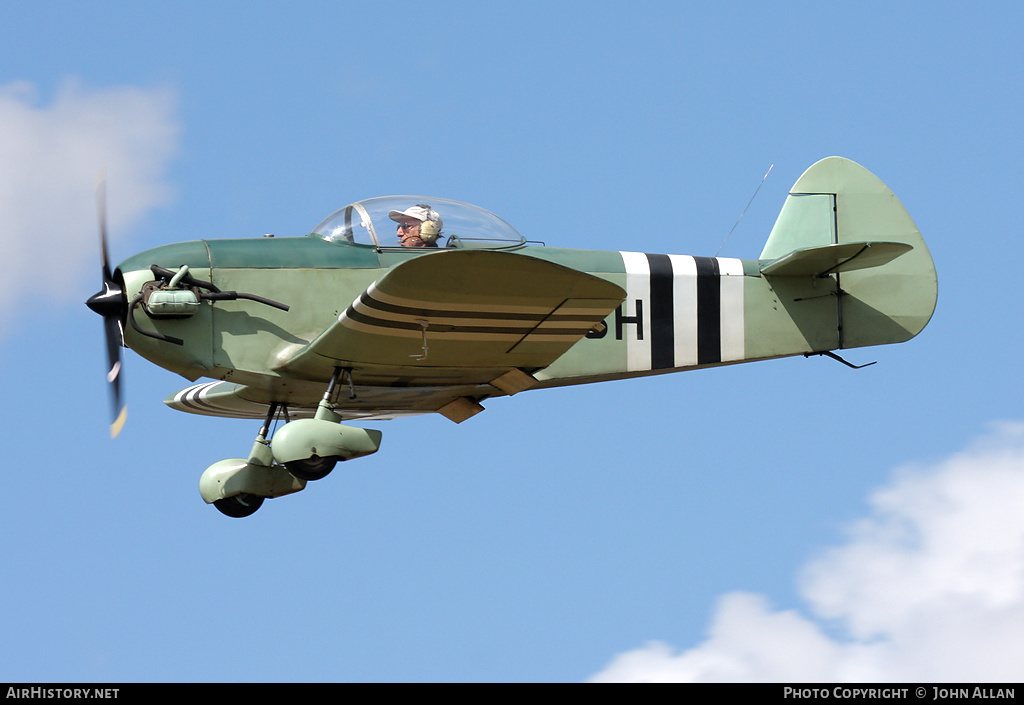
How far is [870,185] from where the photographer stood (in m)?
14.2

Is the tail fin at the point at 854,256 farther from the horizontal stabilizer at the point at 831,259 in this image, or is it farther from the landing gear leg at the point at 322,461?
the landing gear leg at the point at 322,461

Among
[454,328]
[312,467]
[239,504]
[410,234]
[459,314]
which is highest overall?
[410,234]

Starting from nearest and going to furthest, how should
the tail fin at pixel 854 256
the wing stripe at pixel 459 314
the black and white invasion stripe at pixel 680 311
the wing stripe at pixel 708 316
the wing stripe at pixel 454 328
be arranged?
the wing stripe at pixel 459 314 < the wing stripe at pixel 454 328 < the black and white invasion stripe at pixel 680 311 < the wing stripe at pixel 708 316 < the tail fin at pixel 854 256

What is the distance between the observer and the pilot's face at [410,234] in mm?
11805

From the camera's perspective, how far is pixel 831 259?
1293 centimetres

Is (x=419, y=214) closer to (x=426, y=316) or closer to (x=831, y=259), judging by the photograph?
(x=426, y=316)

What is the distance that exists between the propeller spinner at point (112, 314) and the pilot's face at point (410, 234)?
7.56 ft

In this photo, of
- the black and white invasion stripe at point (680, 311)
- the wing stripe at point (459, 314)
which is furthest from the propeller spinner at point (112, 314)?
the black and white invasion stripe at point (680, 311)

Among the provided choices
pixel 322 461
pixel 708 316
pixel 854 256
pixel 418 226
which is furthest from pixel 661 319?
pixel 322 461

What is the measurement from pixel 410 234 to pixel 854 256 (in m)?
4.01
